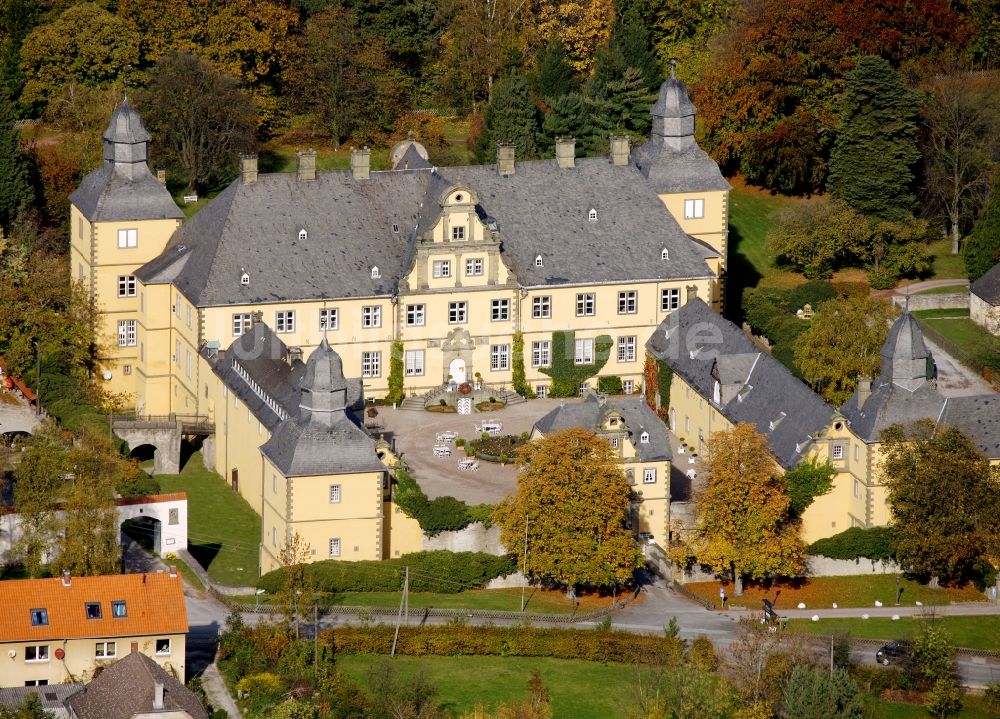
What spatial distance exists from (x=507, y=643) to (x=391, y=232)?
95.8 feet

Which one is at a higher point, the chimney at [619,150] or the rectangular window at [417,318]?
the chimney at [619,150]

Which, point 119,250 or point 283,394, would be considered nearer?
point 283,394

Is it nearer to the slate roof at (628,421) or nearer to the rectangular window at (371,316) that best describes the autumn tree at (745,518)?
the slate roof at (628,421)

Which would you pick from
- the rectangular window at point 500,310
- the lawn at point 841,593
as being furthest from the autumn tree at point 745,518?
the rectangular window at point 500,310

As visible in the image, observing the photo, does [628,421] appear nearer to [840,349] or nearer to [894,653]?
[840,349]

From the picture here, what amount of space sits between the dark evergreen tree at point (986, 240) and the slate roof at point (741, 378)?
65.0 ft

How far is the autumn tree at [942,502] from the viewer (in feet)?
383

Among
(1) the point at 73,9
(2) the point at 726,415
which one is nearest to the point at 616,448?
(2) the point at 726,415

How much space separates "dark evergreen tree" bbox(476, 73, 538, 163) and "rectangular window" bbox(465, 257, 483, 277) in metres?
19.2

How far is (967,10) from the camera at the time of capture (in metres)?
163

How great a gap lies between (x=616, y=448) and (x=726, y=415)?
8407 mm

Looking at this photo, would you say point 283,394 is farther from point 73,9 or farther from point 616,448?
point 73,9

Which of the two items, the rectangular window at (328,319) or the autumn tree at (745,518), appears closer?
the autumn tree at (745,518)

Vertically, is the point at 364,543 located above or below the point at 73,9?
below
